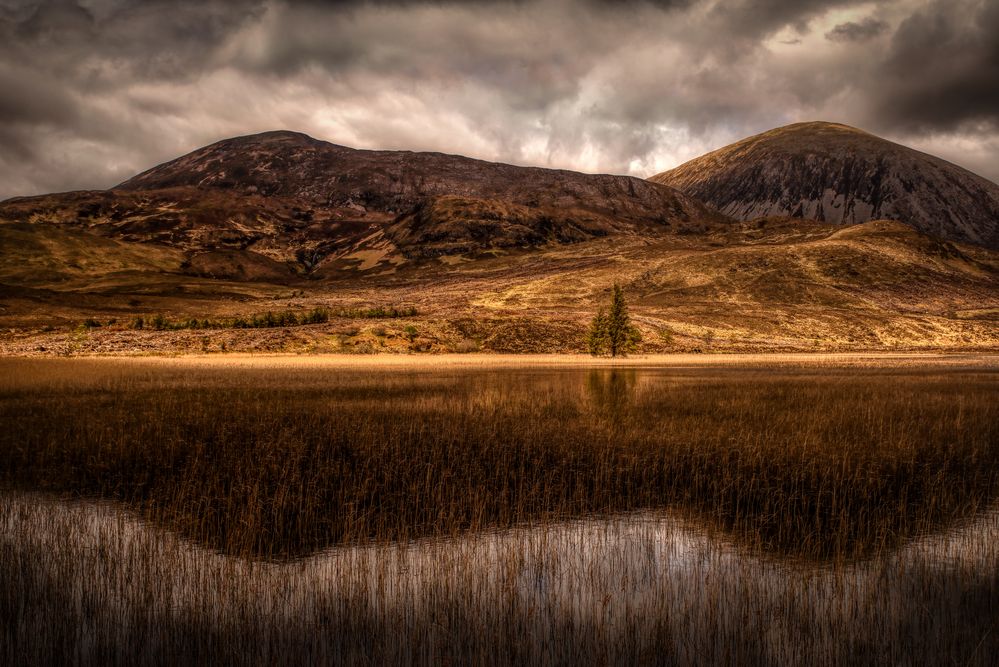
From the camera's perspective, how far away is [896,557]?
1069 cm

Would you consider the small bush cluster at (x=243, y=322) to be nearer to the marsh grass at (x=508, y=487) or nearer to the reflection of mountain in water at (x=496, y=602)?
the marsh grass at (x=508, y=487)

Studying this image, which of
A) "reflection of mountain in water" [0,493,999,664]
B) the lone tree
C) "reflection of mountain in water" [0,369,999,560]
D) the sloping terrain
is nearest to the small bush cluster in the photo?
the sloping terrain

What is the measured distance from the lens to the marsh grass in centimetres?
814

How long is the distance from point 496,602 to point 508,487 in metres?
6.08

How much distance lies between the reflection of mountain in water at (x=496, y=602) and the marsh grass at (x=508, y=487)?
0.06 meters

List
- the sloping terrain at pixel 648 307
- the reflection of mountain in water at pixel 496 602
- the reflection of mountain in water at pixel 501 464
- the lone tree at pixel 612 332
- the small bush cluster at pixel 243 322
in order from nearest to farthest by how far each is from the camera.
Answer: the reflection of mountain in water at pixel 496 602 → the reflection of mountain in water at pixel 501 464 → the lone tree at pixel 612 332 → the sloping terrain at pixel 648 307 → the small bush cluster at pixel 243 322

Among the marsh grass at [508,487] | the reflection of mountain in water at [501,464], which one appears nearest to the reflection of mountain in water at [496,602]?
the marsh grass at [508,487]

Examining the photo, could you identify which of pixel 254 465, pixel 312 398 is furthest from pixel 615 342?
pixel 254 465

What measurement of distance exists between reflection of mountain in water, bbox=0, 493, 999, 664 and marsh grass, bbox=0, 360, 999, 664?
0.06 meters

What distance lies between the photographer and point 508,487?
14.8 meters

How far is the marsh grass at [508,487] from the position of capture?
8.14 meters

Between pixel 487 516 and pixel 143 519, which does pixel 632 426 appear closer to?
pixel 487 516

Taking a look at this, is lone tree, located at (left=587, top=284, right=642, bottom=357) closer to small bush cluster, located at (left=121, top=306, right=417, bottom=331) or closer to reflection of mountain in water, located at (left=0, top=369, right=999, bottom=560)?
small bush cluster, located at (left=121, top=306, right=417, bottom=331)

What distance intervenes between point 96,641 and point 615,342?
7752 cm
